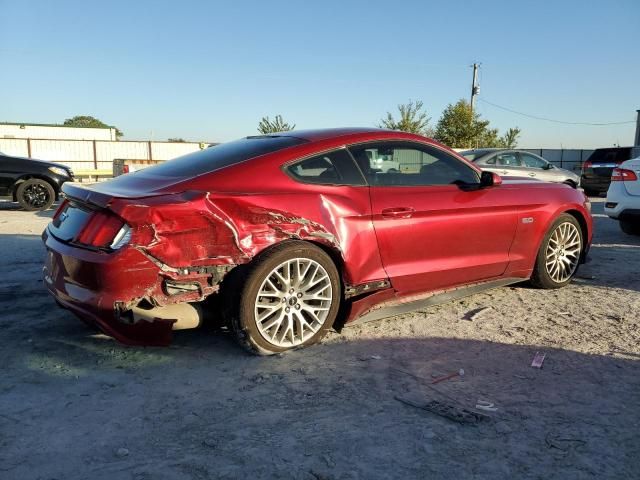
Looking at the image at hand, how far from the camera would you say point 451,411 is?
262cm

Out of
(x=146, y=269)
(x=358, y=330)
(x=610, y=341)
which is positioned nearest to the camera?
(x=146, y=269)

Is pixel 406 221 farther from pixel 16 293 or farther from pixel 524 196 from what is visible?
pixel 16 293

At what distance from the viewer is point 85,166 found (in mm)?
26828

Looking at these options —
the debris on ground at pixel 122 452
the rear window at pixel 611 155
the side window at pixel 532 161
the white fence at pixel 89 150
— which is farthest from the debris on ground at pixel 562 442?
the white fence at pixel 89 150

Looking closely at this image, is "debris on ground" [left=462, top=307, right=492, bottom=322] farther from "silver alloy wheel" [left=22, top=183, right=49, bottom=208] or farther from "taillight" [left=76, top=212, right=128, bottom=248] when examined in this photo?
"silver alloy wheel" [left=22, top=183, right=49, bottom=208]

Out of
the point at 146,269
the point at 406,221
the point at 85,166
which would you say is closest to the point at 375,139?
the point at 406,221

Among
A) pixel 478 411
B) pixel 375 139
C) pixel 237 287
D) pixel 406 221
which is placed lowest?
pixel 478 411

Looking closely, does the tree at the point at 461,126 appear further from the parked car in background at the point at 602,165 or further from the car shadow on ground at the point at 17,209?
the car shadow on ground at the point at 17,209

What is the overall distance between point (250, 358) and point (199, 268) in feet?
2.24

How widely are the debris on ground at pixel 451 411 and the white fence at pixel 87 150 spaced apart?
2396cm

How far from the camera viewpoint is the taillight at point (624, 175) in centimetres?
757

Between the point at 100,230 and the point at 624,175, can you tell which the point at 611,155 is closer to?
the point at 624,175

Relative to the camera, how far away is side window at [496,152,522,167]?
1217cm

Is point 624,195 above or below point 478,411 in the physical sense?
above
